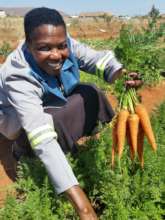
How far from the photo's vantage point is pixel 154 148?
2984 mm

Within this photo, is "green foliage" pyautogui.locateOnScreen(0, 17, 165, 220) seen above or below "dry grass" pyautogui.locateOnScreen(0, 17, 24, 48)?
above

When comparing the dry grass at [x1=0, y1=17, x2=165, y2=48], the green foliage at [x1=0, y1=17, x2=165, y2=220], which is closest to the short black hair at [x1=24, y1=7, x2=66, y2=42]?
the green foliage at [x1=0, y1=17, x2=165, y2=220]

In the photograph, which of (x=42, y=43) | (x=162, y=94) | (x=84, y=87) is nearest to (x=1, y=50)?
(x=162, y=94)

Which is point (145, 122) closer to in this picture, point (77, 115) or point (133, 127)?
point (133, 127)

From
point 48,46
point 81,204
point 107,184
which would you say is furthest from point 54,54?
point 81,204

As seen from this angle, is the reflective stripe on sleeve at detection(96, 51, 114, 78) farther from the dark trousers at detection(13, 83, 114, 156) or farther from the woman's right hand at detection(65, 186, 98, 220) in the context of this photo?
the woman's right hand at detection(65, 186, 98, 220)

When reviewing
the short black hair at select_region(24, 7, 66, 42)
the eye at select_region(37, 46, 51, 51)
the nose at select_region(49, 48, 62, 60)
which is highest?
the short black hair at select_region(24, 7, 66, 42)

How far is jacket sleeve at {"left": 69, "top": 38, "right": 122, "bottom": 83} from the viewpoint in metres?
3.32

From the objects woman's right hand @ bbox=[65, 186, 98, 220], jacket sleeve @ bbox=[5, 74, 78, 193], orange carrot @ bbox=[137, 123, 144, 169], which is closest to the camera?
woman's right hand @ bbox=[65, 186, 98, 220]

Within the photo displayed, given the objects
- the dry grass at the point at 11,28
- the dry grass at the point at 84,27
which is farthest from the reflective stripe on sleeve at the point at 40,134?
the dry grass at the point at 11,28

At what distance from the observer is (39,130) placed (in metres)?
2.68

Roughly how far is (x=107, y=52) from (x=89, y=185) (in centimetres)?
97

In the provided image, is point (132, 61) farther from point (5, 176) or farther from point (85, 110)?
point (5, 176)

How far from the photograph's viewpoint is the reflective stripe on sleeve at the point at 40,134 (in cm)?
265
